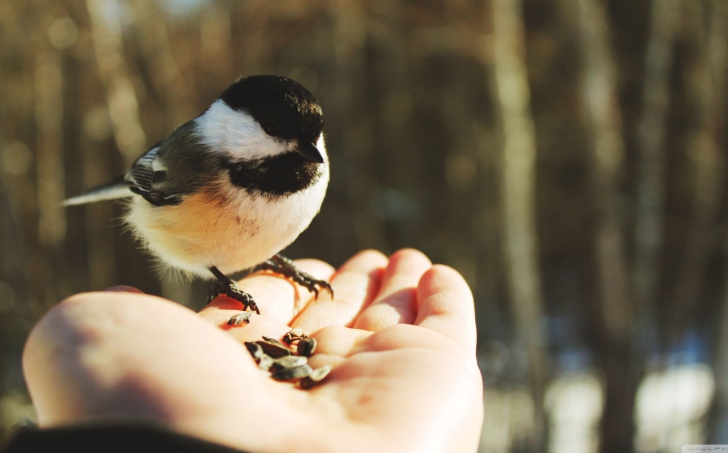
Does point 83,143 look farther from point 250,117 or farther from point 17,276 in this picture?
point 250,117

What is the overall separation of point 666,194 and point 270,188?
117 inches

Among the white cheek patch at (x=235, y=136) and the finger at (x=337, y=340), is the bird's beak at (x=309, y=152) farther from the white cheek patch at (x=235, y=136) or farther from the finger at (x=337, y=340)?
the finger at (x=337, y=340)

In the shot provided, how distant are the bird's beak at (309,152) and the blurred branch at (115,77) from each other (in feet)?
4.95

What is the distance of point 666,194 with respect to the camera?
324cm

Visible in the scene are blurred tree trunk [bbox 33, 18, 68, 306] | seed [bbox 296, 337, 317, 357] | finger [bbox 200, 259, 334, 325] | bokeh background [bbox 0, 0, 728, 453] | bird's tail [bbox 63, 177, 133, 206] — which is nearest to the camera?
seed [bbox 296, 337, 317, 357]

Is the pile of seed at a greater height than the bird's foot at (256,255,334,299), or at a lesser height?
lesser

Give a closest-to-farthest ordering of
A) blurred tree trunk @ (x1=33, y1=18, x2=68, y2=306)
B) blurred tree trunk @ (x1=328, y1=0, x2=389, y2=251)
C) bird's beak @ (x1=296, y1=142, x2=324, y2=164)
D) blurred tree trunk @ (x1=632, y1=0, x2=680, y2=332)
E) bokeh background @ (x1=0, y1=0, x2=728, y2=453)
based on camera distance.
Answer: bird's beak @ (x1=296, y1=142, x2=324, y2=164) < blurred tree trunk @ (x1=632, y1=0, x2=680, y2=332) < bokeh background @ (x1=0, y1=0, x2=728, y2=453) < blurred tree trunk @ (x1=33, y1=18, x2=68, y2=306) < blurred tree trunk @ (x1=328, y1=0, x2=389, y2=251)

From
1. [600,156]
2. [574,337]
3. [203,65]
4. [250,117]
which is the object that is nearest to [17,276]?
[203,65]

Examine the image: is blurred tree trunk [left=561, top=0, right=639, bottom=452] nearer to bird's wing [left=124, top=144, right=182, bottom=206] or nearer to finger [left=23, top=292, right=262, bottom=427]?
bird's wing [left=124, top=144, right=182, bottom=206]

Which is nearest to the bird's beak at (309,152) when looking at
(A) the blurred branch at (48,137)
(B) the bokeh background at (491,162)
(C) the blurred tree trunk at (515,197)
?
(B) the bokeh background at (491,162)

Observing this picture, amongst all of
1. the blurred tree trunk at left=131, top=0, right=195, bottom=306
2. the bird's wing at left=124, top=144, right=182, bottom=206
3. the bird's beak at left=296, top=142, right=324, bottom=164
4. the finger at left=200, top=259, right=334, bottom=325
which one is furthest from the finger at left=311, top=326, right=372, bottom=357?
the blurred tree trunk at left=131, top=0, right=195, bottom=306

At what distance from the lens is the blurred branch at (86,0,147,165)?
2279mm

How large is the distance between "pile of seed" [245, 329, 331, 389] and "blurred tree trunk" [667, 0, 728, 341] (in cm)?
201

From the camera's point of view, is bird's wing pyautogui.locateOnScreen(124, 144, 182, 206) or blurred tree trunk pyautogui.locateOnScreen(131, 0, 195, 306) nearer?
bird's wing pyautogui.locateOnScreen(124, 144, 182, 206)
